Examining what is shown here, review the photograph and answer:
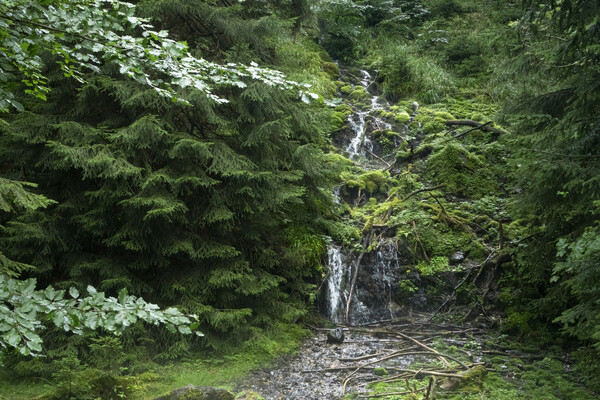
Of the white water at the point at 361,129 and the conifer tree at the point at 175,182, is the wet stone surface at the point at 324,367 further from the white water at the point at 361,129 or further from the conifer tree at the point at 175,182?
the white water at the point at 361,129

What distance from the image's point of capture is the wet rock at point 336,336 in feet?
24.6

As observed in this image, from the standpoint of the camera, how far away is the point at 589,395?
522 cm

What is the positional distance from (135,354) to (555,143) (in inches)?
242

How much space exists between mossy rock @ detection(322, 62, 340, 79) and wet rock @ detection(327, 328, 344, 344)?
955cm

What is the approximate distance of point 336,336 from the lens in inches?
296

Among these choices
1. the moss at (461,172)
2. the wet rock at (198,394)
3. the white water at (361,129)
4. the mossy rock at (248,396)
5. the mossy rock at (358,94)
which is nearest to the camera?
the wet rock at (198,394)

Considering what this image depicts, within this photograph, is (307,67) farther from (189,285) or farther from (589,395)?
(589,395)

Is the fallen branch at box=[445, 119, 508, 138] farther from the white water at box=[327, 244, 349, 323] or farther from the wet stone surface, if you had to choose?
the wet stone surface

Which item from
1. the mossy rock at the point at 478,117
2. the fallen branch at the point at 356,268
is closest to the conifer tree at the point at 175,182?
the fallen branch at the point at 356,268

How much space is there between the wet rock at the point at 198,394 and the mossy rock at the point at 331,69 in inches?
456

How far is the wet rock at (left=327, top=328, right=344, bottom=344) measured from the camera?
7504 mm

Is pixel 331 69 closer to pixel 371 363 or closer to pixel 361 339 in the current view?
pixel 361 339

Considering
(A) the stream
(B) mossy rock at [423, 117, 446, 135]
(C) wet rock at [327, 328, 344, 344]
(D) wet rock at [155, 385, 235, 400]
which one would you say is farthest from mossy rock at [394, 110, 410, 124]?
(D) wet rock at [155, 385, 235, 400]

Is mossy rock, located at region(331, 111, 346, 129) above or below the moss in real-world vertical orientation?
above
